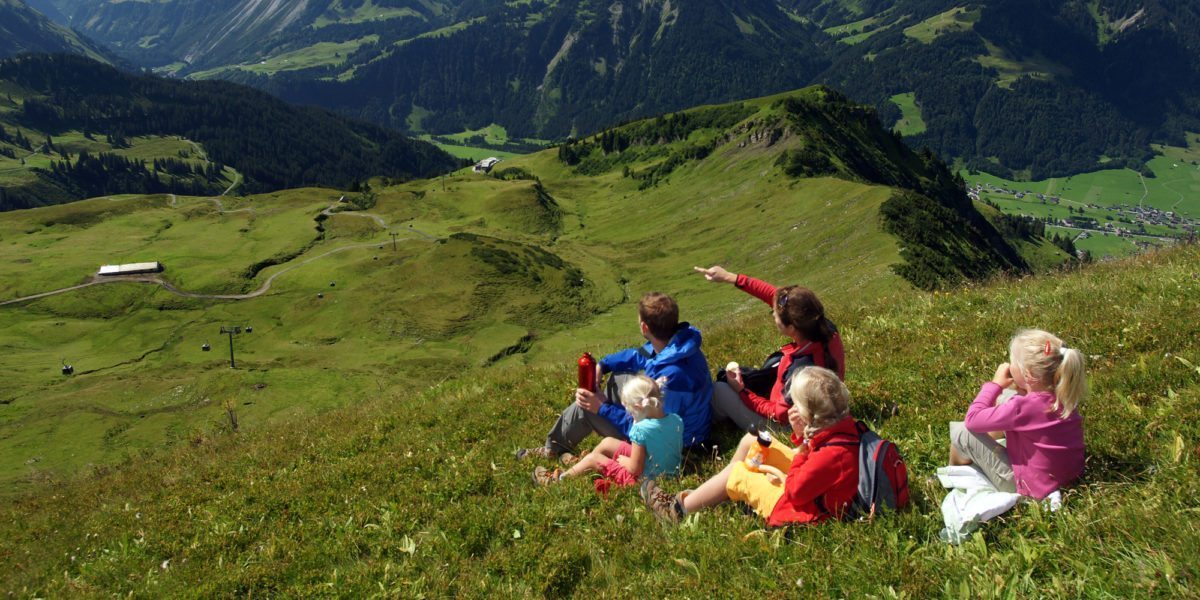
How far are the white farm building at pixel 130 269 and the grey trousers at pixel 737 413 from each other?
15946cm

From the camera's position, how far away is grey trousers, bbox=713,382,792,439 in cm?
976

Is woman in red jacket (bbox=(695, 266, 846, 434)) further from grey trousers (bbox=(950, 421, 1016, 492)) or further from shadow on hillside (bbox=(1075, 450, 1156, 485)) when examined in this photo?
shadow on hillside (bbox=(1075, 450, 1156, 485))

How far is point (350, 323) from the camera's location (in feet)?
355

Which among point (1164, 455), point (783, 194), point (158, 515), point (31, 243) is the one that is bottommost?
point (31, 243)

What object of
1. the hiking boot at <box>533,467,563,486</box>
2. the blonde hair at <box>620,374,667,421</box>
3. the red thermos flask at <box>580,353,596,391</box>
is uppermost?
the blonde hair at <box>620,374,667,421</box>

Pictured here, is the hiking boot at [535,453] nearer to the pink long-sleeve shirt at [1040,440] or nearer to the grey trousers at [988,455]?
the grey trousers at [988,455]

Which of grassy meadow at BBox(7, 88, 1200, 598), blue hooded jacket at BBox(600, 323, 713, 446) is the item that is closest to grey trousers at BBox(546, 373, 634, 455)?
blue hooded jacket at BBox(600, 323, 713, 446)

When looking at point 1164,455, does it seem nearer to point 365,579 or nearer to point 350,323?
point 365,579

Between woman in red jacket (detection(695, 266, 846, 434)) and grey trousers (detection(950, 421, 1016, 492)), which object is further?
woman in red jacket (detection(695, 266, 846, 434))

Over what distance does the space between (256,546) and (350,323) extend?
106 metres

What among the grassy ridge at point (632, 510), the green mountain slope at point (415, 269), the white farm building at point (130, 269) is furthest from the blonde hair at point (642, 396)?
the white farm building at point (130, 269)

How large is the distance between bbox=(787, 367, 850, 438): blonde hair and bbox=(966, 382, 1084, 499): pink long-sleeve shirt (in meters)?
1.71

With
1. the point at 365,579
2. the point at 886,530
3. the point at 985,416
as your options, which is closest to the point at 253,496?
the point at 365,579

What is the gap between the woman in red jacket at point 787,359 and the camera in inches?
374
